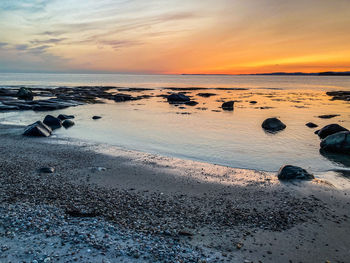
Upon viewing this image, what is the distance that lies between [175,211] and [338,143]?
14.7 metres

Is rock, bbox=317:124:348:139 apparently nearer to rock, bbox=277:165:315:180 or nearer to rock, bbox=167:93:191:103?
rock, bbox=277:165:315:180

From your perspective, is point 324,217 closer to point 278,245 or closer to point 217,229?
point 278,245

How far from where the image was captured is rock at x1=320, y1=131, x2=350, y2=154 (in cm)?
1750

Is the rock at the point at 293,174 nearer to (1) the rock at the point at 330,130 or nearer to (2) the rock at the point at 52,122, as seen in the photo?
(1) the rock at the point at 330,130

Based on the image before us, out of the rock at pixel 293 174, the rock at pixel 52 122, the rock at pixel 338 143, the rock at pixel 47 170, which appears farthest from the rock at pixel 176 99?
the rock at pixel 47 170

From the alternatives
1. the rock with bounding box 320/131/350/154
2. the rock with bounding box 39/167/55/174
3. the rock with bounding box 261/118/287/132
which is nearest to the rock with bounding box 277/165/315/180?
the rock with bounding box 320/131/350/154

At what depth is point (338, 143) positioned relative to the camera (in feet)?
58.3

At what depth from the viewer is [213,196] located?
10.3m

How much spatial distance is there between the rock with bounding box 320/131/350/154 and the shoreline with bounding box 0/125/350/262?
7.53 meters

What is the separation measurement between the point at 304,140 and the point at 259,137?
12.5ft

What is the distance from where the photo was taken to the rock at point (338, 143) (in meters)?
17.5

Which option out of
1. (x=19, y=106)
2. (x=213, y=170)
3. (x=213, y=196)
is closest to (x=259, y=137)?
(x=213, y=170)

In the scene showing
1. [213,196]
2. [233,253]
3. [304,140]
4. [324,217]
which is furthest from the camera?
[304,140]

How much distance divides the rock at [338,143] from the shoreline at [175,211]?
753 cm
